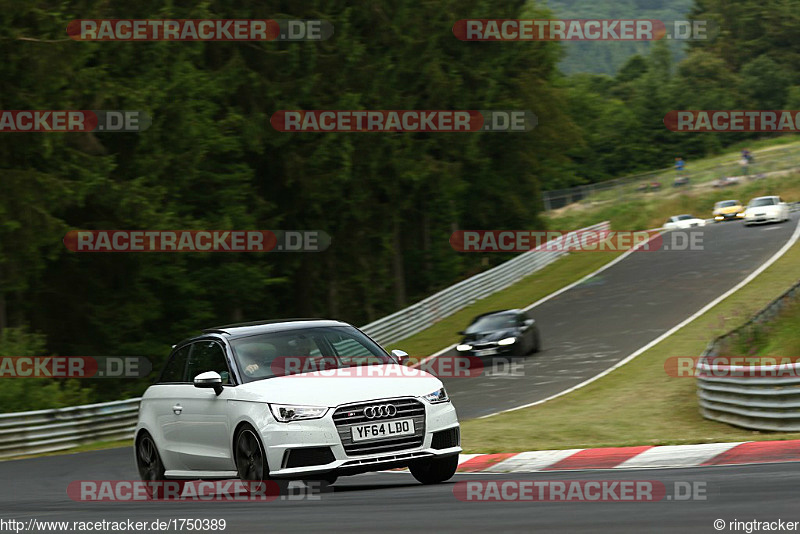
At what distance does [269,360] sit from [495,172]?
158ft

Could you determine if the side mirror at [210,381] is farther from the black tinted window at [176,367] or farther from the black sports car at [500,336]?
the black sports car at [500,336]

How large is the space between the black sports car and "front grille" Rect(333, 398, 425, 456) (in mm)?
20500

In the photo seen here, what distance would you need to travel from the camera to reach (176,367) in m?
11.9

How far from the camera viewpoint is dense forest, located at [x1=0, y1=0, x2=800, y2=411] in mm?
28750

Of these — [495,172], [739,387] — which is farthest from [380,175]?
[739,387]

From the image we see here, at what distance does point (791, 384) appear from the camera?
15570 mm

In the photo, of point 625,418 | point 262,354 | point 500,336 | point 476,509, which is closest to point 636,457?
point 262,354

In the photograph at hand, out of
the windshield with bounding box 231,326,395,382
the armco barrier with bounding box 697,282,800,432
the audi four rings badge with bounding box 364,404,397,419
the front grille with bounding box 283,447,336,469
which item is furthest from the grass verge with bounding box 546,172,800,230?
the front grille with bounding box 283,447,336,469

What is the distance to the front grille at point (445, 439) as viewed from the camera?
33.7 ft

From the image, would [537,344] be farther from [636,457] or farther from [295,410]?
[295,410]

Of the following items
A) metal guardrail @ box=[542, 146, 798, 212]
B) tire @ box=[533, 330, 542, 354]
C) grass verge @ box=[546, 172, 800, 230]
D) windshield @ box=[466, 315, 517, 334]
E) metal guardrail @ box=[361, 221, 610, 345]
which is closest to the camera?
windshield @ box=[466, 315, 517, 334]

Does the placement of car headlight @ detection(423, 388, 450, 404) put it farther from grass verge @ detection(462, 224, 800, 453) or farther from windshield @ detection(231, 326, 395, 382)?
grass verge @ detection(462, 224, 800, 453)

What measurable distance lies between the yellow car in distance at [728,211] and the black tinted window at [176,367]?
52.2 m

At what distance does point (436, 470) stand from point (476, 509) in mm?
2850
